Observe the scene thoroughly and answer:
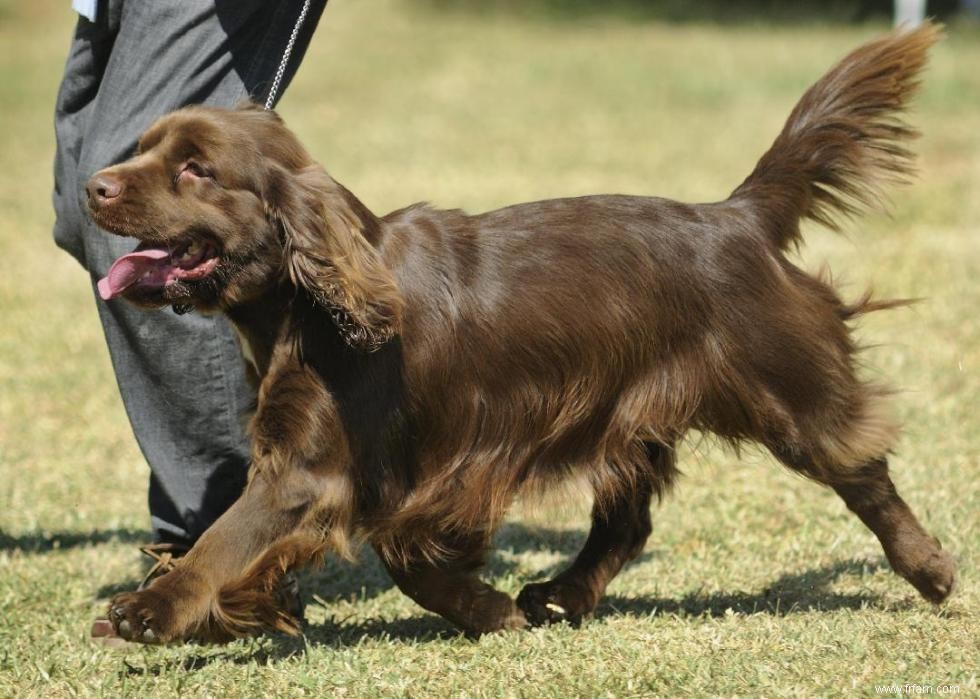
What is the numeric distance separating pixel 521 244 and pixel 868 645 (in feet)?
4.78

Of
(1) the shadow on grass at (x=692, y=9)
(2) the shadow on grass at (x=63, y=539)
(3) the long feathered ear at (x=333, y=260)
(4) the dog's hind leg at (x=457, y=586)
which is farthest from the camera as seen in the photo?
(1) the shadow on grass at (x=692, y=9)

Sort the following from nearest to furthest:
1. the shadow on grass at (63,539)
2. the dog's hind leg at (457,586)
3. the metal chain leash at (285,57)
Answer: the dog's hind leg at (457,586)
the metal chain leash at (285,57)
the shadow on grass at (63,539)

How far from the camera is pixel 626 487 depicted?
4.42 m

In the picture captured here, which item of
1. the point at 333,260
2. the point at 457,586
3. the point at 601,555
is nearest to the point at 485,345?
the point at 333,260

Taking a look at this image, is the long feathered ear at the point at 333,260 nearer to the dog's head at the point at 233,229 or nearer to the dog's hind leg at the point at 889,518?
the dog's head at the point at 233,229

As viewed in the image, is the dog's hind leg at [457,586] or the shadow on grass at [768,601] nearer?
the dog's hind leg at [457,586]

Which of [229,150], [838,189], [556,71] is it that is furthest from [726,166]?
[229,150]

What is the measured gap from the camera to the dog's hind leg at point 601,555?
443cm

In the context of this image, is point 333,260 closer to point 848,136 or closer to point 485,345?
point 485,345

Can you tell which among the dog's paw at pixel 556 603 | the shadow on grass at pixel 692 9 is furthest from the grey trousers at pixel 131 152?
the shadow on grass at pixel 692 9

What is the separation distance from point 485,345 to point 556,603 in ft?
3.13

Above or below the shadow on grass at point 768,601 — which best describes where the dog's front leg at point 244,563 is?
above

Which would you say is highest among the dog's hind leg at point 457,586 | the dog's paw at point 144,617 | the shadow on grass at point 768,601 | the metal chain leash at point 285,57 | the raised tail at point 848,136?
the metal chain leash at point 285,57

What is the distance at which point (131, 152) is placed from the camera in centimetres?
421
